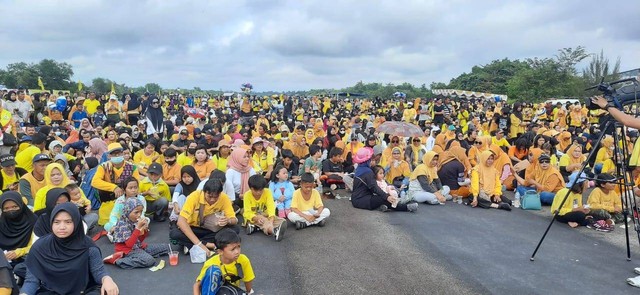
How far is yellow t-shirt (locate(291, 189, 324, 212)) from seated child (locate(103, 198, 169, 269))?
2069mm

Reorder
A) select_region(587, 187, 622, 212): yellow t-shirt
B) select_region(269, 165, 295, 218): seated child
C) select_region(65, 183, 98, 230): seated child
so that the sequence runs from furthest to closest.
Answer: select_region(587, 187, 622, 212): yellow t-shirt < select_region(269, 165, 295, 218): seated child < select_region(65, 183, 98, 230): seated child

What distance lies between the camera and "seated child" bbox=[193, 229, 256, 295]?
374 cm

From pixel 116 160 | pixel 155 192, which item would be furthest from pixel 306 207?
pixel 116 160

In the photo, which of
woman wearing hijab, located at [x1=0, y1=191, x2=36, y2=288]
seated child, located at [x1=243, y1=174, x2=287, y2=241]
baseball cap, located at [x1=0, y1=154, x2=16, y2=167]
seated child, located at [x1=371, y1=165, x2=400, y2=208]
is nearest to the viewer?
woman wearing hijab, located at [x1=0, y1=191, x2=36, y2=288]

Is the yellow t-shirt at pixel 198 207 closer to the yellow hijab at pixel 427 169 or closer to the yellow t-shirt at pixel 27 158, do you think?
the yellow t-shirt at pixel 27 158

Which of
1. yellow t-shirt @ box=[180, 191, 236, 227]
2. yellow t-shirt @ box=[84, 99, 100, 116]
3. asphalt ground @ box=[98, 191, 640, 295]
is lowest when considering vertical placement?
asphalt ground @ box=[98, 191, 640, 295]

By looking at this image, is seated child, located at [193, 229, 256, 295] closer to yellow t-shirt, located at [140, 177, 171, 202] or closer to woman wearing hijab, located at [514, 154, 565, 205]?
yellow t-shirt, located at [140, 177, 171, 202]

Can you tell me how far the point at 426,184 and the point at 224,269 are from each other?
5.24m

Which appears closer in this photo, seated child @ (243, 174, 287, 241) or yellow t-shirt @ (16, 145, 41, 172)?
seated child @ (243, 174, 287, 241)

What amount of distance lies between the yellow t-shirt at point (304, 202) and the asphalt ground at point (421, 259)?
1.13 ft

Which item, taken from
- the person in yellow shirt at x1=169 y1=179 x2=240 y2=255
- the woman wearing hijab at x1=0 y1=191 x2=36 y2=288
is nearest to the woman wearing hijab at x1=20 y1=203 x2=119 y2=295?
the woman wearing hijab at x1=0 y1=191 x2=36 y2=288

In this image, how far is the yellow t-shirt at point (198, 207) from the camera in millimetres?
5312

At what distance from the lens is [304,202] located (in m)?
6.66

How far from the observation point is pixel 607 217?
6953 millimetres
